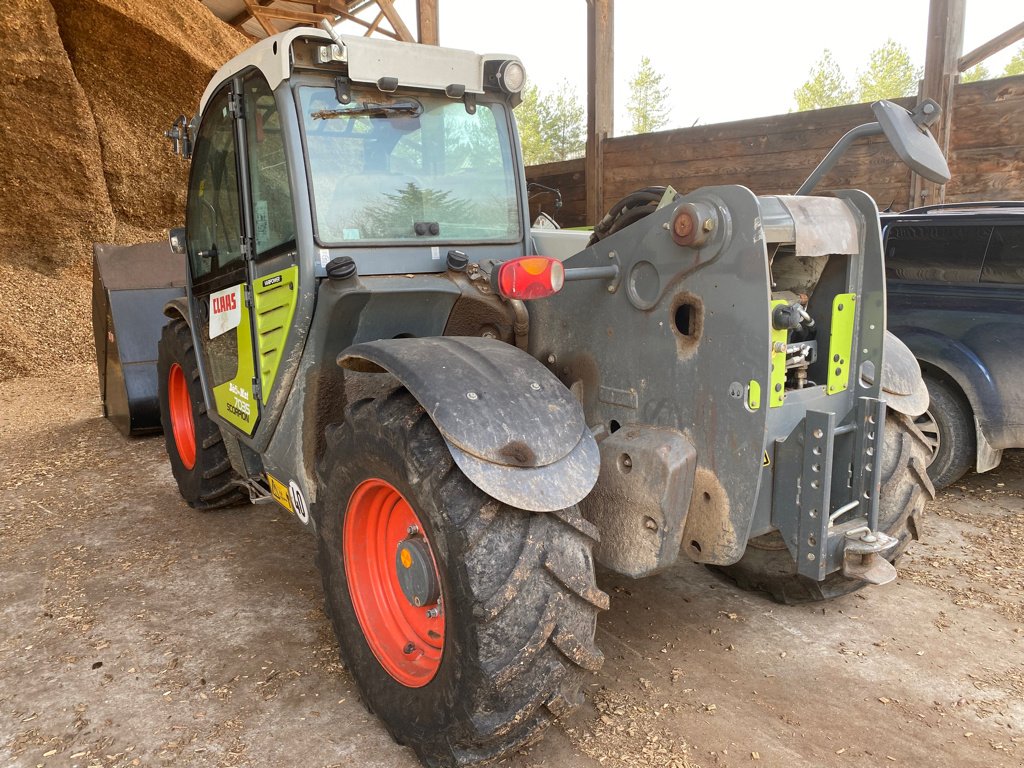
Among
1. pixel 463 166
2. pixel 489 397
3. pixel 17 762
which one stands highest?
pixel 463 166

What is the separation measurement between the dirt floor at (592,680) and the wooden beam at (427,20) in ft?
17.7

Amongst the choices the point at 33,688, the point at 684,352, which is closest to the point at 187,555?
the point at 33,688

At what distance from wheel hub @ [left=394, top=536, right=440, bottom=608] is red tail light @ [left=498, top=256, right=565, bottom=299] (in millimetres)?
744

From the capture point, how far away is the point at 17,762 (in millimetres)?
2266

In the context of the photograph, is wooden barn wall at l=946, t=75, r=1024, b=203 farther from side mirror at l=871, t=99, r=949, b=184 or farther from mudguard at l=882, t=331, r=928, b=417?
side mirror at l=871, t=99, r=949, b=184

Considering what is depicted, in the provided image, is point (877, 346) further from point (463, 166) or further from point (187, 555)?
point (187, 555)

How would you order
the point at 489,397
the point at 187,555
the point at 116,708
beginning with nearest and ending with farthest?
the point at 489,397, the point at 116,708, the point at 187,555

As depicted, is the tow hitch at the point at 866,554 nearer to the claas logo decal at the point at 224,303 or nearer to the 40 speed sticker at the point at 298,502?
the 40 speed sticker at the point at 298,502

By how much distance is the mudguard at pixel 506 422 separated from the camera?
1938 mm

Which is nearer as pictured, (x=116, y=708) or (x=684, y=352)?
(x=684, y=352)

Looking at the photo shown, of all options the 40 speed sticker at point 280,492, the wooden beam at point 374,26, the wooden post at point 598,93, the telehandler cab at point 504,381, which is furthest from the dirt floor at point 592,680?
the wooden beam at point 374,26

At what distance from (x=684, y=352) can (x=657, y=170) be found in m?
6.14

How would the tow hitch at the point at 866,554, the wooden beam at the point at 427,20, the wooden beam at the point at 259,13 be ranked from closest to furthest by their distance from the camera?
Result: the tow hitch at the point at 866,554 < the wooden beam at the point at 427,20 < the wooden beam at the point at 259,13

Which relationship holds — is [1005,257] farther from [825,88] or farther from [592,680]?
[825,88]
